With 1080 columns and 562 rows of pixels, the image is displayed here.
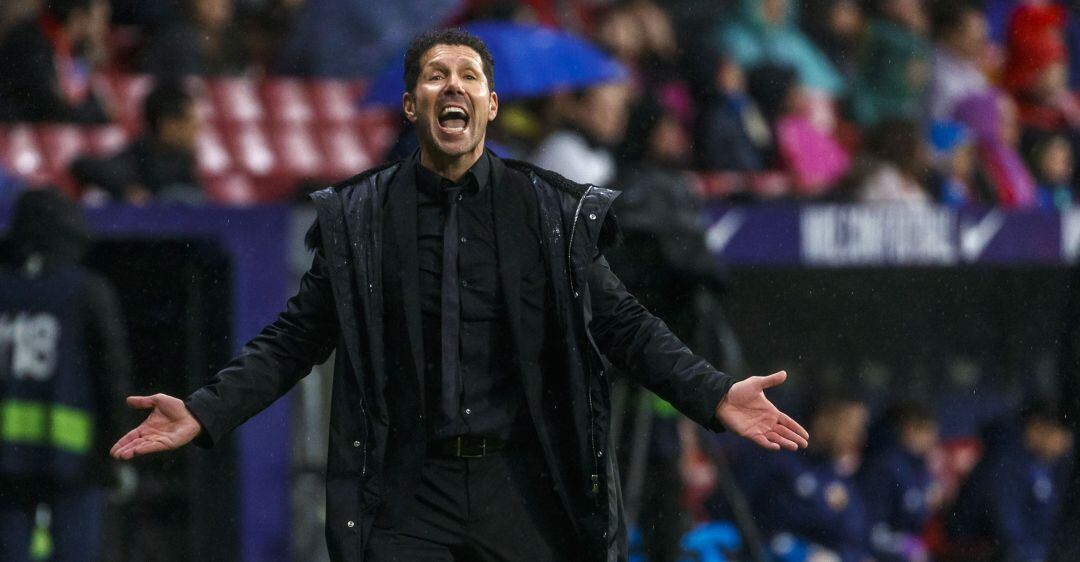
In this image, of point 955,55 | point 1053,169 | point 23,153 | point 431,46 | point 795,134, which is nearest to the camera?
point 431,46

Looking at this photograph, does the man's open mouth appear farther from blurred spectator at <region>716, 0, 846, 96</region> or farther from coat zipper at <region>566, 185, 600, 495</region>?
blurred spectator at <region>716, 0, 846, 96</region>

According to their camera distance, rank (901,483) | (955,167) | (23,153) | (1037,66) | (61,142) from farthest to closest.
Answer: (1037,66)
(955,167)
(901,483)
(61,142)
(23,153)

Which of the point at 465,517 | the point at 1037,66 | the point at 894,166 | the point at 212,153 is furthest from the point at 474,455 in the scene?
the point at 1037,66

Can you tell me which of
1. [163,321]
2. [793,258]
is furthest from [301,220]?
[793,258]

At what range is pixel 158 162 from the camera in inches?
348

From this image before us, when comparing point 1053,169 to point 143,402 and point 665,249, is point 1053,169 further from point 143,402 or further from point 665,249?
point 143,402

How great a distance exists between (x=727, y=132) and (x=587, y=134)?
1776mm

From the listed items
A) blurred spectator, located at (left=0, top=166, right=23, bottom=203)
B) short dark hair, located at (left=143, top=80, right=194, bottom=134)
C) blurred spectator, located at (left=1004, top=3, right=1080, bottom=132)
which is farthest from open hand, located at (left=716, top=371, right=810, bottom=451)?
blurred spectator, located at (left=1004, top=3, right=1080, bottom=132)

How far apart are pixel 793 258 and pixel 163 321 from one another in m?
2.96

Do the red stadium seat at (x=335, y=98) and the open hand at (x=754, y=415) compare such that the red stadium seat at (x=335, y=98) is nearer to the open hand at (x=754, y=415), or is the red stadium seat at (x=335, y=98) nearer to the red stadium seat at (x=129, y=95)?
the red stadium seat at (x=129, y=95)

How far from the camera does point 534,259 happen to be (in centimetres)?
458

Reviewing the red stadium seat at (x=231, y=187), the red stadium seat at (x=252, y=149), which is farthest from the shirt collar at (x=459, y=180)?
the red stadium seat at (x=252, y=149)

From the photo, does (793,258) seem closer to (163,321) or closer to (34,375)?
(163,321)

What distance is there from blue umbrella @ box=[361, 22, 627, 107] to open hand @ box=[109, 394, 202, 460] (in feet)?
17.3
